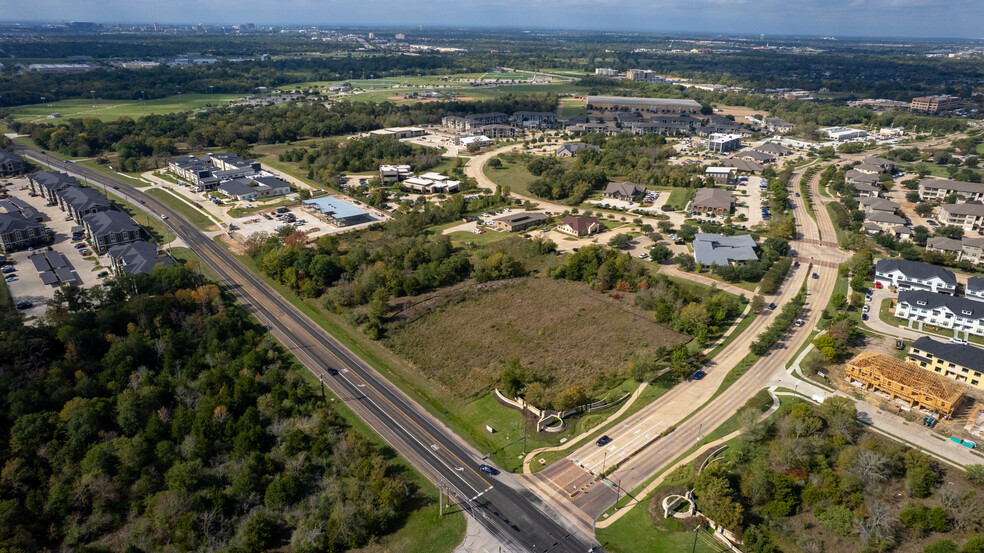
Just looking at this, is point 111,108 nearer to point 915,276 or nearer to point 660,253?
point 660,253

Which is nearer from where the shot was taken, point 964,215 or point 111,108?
point 964,215

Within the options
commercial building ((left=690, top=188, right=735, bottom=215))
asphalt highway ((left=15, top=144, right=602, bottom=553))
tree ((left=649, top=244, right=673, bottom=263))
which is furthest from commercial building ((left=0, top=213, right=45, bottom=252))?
commercial building ((left=690, top=188, right=735, bottom=215))

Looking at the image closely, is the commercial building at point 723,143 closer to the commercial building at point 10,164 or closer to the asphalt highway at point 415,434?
the asphalt highway at point 415,434

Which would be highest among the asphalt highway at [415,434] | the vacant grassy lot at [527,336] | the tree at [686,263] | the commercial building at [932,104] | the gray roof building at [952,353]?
the commercial building at [932,104]

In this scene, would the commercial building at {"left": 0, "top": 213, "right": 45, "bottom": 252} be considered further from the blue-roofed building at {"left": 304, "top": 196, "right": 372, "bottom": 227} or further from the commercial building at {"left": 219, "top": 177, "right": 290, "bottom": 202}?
the blue-roofed building at {"left": 304, "top": 196, "right": 372, "bottom": 227}

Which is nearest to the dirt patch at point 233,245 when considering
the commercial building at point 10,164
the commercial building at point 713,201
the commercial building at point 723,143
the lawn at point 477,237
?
the lawn at point 477,237

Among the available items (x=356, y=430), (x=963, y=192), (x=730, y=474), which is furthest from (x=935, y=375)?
(x=963, y=192)

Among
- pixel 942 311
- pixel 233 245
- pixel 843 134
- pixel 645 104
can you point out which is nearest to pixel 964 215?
pixel 942 311
